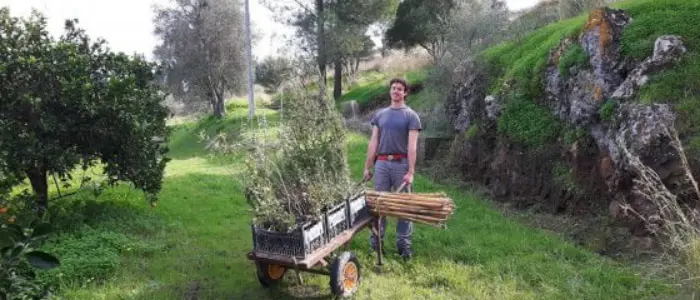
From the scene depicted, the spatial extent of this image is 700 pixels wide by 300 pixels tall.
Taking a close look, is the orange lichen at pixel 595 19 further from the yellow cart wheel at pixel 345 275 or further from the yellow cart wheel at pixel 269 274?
the yellow cart wheel at pixel 269 274

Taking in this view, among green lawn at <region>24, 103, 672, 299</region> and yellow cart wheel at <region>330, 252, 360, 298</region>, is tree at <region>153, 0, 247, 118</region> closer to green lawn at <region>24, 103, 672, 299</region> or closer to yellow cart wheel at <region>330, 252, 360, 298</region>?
green lawn at <region>24, 103, 672, 299</region>

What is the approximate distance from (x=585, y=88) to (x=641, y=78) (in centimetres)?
89

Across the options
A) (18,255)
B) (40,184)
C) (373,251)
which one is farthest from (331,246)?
(40,184)

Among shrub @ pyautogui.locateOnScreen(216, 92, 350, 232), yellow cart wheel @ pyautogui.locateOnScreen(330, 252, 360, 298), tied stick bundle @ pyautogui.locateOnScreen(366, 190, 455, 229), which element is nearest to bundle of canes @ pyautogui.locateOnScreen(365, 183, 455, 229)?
tied stick bundle @ pyautogui.locateOnScreen(366, 190, 455, 229)

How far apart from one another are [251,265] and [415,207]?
2.14 m

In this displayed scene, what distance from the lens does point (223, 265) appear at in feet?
19.7

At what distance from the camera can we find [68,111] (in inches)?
277

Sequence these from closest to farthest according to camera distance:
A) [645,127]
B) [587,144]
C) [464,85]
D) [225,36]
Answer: [645,127]
[587,144]
[464,85]
[225,36]

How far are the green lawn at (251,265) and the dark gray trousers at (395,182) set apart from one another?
0.24 m

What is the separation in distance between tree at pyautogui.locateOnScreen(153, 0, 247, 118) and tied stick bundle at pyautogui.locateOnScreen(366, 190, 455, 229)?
22343 millimetres

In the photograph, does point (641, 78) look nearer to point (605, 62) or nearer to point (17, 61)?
point (605, 62)

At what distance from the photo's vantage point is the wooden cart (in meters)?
4.51

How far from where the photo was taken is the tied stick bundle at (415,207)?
522 centimetres

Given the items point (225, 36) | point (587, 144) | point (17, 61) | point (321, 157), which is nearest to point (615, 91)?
point (587, 144)
